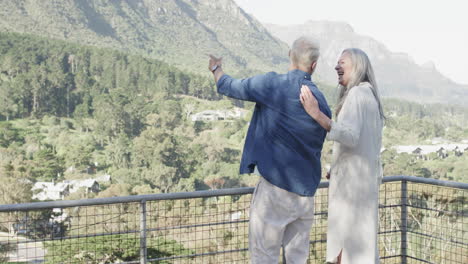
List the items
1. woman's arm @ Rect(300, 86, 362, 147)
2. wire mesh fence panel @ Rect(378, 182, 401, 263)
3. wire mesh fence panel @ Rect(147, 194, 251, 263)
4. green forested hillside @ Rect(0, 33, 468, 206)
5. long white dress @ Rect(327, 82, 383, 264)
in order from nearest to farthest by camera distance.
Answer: woman's arm @ Rect(300, 86, 362, 147) < long white dress @ Rect(327, 82, 383, 264) < wire mesh fence panel @ Rect(147, 194, 251, 263) < wire mesh fence panel @ Rect(378, 182, 401, 263) < green forested hillside @ Rect(0, 33, 468, 206)

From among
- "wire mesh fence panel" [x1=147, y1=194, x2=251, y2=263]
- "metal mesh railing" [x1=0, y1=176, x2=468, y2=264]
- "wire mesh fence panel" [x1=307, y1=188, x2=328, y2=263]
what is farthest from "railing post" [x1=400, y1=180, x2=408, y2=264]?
"wire mesh fence panel" [x1=147, y1=194, x2=251, y2=263]

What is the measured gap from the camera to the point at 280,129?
1932 mm

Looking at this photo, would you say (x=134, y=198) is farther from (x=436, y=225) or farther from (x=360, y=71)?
(x=436, y=225)

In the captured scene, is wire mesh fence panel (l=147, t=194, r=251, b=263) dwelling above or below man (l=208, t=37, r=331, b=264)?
below

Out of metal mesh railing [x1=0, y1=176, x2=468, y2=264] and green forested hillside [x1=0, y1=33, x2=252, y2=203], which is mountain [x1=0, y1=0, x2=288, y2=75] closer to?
green forested hillside [x1=0, y1=33, x2=252, y2=203]

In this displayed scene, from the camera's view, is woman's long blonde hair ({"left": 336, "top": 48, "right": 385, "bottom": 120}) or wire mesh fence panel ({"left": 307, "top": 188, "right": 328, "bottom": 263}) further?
wire mesh fence panel ({"left": 307, "top": 188, "right": 328, "bottom": 263})

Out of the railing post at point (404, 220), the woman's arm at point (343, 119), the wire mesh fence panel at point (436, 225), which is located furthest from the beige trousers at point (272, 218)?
the railing post at point (404, 220)

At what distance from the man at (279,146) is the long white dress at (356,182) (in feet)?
0.35

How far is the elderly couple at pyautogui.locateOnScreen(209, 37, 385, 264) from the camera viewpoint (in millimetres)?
1925

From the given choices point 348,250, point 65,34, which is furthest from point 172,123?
point 348,250

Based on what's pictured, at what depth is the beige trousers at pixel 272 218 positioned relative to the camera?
196cm

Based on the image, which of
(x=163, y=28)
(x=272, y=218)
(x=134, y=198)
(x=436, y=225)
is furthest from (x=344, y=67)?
(x=163, y=28)

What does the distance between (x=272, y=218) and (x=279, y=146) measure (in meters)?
0.27

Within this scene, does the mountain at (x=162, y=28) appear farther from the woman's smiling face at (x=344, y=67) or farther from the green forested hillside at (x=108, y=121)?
the woman's smiling face at (x=344, y=67)
